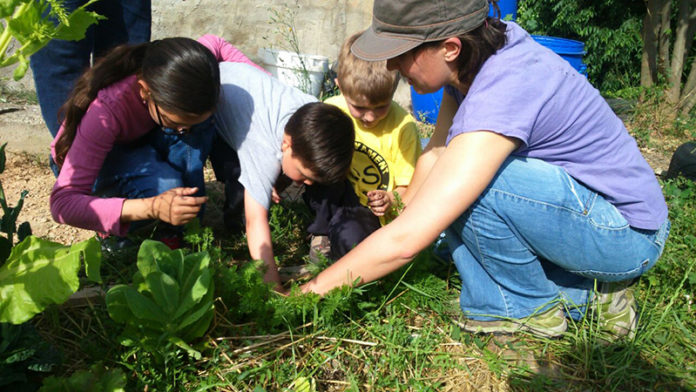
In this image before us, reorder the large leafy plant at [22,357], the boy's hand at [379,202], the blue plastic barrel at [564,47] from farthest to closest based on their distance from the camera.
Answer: the blue plastic barrel at [564,47] → the boy's hand at [379,202] → the large leafy plant at [22,357]

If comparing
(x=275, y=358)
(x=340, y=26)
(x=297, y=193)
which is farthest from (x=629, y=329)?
(x=340, y=26)

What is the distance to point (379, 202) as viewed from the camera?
7.49ft

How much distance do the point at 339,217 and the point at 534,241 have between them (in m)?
0.97

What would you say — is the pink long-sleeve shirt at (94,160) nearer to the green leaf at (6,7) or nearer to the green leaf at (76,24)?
the green leaf at (76,24)

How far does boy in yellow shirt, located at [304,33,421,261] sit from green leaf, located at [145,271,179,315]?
1003 mm

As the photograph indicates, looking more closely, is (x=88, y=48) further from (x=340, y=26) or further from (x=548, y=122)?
(x=340, y=26)

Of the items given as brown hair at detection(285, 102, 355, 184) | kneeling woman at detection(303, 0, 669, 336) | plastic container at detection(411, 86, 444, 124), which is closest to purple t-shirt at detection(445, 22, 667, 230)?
kneeling woman at detection(303, 0, 669, 336)

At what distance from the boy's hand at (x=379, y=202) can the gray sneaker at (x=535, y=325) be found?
640 mm

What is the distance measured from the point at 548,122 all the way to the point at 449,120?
0.67 meters

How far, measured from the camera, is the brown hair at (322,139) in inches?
84.8

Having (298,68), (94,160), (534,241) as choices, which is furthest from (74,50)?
(534,241)

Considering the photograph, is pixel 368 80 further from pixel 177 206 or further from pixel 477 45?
pixel 177 206

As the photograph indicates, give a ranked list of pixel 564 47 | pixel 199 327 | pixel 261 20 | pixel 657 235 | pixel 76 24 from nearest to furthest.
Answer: pixel 76 24 < pixel 199 327 < pixel 657 235 < pixel 564 47 < pixel 261 20

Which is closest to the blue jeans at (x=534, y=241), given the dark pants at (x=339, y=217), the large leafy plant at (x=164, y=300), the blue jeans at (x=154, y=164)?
the dark pants at (x=339, y=217)
